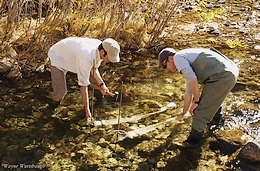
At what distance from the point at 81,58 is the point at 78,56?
0.10 meters

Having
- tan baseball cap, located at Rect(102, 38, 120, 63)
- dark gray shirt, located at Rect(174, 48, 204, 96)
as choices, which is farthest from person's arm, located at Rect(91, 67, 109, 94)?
dark gray shirt, located at Rect(174, 48, 204, 96)

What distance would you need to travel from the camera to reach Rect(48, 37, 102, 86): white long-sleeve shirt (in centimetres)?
404

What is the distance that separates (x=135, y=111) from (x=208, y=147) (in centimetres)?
126

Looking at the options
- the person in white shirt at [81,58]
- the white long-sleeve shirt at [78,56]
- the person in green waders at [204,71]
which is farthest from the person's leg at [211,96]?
the white long-sleeve shirt at [78,56]

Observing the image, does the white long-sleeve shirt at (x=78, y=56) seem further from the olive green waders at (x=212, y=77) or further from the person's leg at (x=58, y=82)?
the olive green waders at (x=212, y=77)

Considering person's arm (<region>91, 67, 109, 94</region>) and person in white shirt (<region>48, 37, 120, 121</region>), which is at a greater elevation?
person in white shirt (<region>48, 37, 120, 121</region>)

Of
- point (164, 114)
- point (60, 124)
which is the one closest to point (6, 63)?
point (60, 124)

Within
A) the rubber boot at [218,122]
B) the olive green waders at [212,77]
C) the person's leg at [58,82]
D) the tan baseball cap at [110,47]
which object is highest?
the tan baseball cap at [110,47]

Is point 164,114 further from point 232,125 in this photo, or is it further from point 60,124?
point 60,124

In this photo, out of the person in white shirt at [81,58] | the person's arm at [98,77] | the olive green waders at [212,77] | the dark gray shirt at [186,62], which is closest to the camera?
the dark gray shirt at [186,62]

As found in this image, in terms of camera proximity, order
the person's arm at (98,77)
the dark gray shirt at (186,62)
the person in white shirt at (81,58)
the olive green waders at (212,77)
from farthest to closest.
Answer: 1. the person's arm at (98,77)
2. the person in white shirt at (81,58)
3. the olive green waders at (212,77)
4. the dark gray shirt at (186,62)

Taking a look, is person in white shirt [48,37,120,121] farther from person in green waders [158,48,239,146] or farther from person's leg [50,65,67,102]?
person in green waders [158,48,239,146]

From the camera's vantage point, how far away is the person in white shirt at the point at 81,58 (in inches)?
156

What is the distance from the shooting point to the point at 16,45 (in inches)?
234
